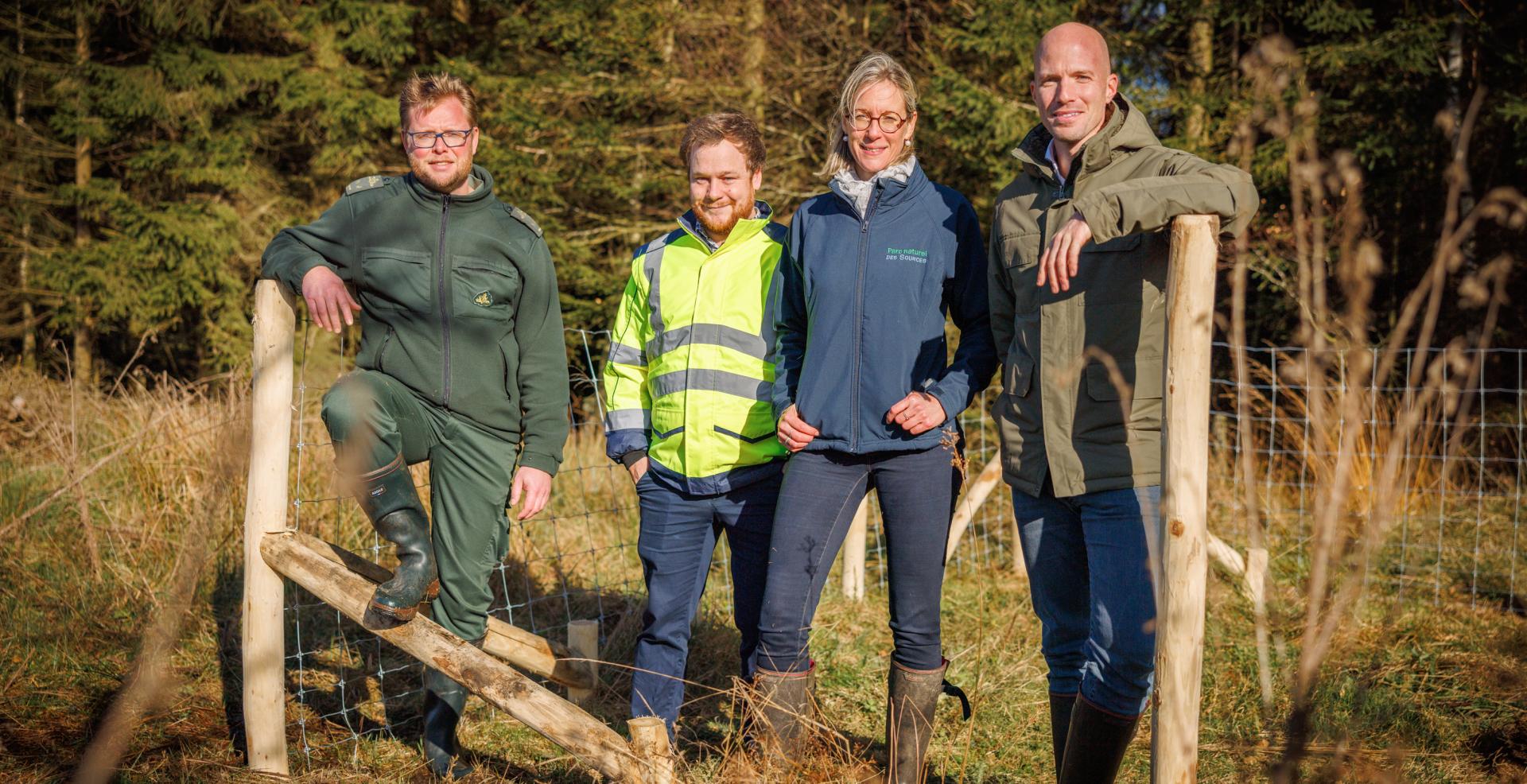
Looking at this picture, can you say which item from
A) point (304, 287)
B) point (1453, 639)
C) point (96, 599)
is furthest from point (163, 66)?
point (1453, 639)

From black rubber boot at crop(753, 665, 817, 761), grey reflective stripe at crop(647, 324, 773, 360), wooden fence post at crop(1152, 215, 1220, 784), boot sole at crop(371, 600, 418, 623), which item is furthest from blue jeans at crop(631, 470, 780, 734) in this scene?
wooden fence post at crop(1152, 215, 1220, 784)

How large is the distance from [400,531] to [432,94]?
122 cm

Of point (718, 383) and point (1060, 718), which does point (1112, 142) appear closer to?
point (718, 383)

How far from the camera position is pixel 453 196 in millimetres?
2986

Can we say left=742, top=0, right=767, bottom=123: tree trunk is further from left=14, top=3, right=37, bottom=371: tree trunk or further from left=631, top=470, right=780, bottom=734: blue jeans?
left=14, top=3, right=37, bottom=371: tree trunk

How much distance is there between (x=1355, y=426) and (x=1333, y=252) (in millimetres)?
9668

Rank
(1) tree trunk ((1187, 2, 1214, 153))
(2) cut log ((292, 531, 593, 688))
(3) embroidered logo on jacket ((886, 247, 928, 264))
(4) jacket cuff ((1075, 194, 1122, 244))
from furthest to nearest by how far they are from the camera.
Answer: (1) tree trunk ((1187, 2, 1214, 153))
(2) cut log ((292, 531, 593, 688))
(3) embroidered logo on jacket ((886, 247, 928, 264))
(4) jacket cuff ((1075, 194, 1122, 244))

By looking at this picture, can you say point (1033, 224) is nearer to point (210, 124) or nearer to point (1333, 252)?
point (1333, 252)

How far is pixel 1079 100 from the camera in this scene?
7.89 ft

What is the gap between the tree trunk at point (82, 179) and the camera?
39.9 ft

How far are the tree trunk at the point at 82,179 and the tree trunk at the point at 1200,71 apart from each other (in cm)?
1209

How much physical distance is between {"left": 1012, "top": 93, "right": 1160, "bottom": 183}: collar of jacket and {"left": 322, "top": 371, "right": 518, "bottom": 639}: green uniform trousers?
1.72 metres

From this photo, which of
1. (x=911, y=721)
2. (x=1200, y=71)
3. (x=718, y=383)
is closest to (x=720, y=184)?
(x=718, y=383)

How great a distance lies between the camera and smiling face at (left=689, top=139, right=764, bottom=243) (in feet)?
9.46
